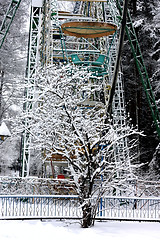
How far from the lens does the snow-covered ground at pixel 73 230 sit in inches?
384

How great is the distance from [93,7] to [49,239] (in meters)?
13.7

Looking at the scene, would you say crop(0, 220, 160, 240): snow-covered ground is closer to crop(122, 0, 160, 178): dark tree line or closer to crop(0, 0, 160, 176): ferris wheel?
crop(0, 0, 160, 176): ferris wheel

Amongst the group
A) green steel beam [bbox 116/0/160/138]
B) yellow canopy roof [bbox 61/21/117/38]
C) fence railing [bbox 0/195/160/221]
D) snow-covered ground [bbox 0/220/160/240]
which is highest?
yellow canopy roof [bbox 61/21/117/38]

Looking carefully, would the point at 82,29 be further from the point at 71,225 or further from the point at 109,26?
the point at 71,225

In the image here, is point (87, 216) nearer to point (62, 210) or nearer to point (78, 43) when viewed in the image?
point (62, 210)

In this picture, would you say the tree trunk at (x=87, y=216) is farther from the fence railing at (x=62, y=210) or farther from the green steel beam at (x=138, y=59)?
the green steel beam at (x=138, y=59)

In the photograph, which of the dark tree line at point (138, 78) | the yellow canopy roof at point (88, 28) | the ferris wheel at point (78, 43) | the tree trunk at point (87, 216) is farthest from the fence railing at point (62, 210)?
the dark tree line at point (138, 78)

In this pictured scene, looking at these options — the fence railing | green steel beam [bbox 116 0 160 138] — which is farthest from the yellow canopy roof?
the fence railing

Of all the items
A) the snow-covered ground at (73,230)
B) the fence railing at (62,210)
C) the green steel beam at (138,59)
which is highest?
the green steel beam at (138,59)

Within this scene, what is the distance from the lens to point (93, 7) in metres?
20.1

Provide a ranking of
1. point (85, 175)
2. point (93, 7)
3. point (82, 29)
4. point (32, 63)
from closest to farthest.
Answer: point (85, 175), point (82, 29), point (32, 63), point (93, 7)

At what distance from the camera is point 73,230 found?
1056 cm

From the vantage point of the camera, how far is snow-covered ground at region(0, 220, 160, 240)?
975 centimetres

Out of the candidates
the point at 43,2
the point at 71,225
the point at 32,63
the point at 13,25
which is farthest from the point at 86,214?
the point at 13,25
